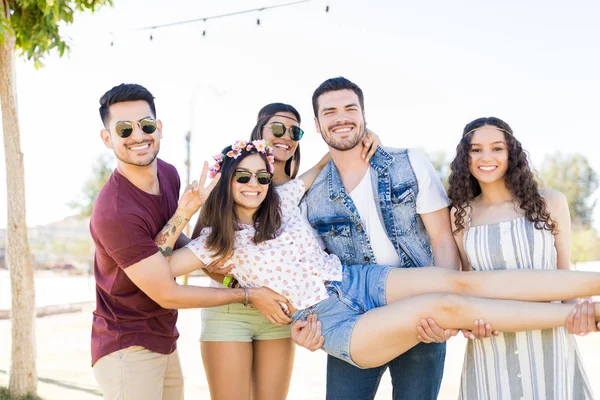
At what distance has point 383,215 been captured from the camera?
3611 mm

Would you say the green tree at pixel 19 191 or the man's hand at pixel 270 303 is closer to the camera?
the man's hand at pixel 270 303

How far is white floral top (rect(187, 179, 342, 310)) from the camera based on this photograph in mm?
3439

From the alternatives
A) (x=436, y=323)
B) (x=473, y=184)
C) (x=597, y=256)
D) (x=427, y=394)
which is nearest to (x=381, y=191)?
(x=473, y=184)

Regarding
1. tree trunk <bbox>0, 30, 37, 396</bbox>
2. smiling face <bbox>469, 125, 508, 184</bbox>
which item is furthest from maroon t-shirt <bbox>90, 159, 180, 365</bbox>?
tree trunk <bbox>0, 30, 37, 396</bbox>

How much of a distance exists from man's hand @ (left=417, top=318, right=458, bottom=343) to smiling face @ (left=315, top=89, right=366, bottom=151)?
1.21m

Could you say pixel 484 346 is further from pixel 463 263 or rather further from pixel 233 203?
pixel 233 203

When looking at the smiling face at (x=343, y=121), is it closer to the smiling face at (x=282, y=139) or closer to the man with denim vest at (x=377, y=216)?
the man with denim vest at (x=377, y=216)

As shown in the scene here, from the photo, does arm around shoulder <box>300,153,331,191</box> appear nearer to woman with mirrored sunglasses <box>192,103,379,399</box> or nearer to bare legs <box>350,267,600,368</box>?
woman with mirrored sunglasses <box>192,103,379,399</box>

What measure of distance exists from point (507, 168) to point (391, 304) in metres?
1.11

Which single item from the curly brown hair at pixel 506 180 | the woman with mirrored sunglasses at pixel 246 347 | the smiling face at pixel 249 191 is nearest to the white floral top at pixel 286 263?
the smiling face at pixel 249 191

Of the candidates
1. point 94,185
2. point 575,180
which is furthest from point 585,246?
point 94,185

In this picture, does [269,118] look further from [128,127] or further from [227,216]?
[128,127]

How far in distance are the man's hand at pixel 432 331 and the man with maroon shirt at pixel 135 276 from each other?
0.80 metres

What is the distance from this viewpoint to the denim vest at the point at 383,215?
360cm
